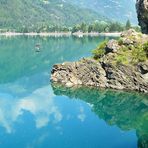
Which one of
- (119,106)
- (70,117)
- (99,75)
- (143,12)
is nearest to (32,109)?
(70,117)

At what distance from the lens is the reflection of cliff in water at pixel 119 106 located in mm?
64350

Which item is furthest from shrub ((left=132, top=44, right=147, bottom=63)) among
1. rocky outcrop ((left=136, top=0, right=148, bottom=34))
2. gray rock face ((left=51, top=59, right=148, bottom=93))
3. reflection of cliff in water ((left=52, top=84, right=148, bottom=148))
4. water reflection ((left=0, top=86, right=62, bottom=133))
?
water reflection ((left=0, top=86, right=62, bottom=133))

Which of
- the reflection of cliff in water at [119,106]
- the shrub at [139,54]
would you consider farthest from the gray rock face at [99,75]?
the reflection of cliff in water at [119,106]

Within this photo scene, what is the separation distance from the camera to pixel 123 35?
316ft

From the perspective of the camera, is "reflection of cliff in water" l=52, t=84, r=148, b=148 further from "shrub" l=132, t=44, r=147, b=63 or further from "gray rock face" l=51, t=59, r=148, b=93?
"shrub" l=132, t=44, r=147, b=63

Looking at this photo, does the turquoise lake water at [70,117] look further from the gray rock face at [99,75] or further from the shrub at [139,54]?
the shrub at [139,54]

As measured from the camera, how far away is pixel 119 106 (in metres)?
76.5

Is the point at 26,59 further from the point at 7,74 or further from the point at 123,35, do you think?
the point at 123,35

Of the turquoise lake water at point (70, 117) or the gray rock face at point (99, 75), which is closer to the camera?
the turquoise lake water at point (70, 117)

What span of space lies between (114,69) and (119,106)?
13.6 metres

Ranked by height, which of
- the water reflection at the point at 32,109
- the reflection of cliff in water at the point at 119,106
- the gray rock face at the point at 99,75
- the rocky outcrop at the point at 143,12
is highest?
the rocky outcrop at the point at 143,12

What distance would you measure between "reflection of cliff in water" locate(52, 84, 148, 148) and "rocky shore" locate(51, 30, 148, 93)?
2876 millimetres

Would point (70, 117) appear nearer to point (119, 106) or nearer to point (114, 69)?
point (119, 106)

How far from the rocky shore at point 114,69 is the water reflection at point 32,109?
6443 millimetres
